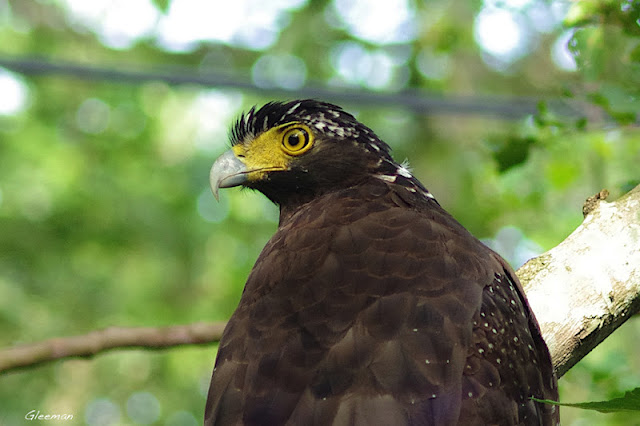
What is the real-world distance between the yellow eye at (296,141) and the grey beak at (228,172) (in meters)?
0.24

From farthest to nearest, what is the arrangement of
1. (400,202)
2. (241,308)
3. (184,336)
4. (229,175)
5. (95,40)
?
1. (95,40)
2. (184,336)
3. (229,175)
4. (400,202)
5. (241,308)

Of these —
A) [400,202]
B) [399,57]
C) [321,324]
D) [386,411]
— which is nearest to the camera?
[386,411]

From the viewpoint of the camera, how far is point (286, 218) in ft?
12.5

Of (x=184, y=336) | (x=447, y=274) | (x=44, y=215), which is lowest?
(x=44, y=215)

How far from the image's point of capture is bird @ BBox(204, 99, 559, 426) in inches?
98.6

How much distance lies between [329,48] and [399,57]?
3.27ft

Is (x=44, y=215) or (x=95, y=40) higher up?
(x=95, y=40)

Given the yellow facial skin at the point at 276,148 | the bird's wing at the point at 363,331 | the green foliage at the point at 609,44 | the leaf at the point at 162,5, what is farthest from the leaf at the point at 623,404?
the leaf at the point at 162,5

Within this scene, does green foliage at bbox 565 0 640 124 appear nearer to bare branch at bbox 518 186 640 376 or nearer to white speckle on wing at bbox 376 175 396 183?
bare branch at bbox 518 186 640 376

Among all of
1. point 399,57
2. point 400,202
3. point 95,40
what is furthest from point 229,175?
point 95,40

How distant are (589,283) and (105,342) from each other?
8.00 feet

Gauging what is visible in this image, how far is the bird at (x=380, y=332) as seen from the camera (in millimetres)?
2504

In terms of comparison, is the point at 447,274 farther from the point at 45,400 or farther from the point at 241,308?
the point at 45,400

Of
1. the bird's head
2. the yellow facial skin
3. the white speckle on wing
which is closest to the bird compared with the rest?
the white speckle on wing
